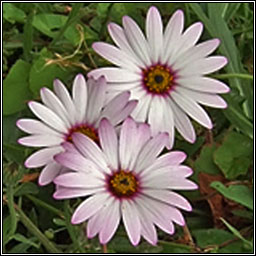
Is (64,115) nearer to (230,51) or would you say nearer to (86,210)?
(86,210)

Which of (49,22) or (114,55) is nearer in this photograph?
(114,55)

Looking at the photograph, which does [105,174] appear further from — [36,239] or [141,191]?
[36,239]

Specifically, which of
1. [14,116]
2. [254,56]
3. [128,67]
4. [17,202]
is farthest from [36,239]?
[254,56]

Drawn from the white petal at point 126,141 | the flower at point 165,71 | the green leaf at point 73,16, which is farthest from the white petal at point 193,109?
the green leaf at point 73,16

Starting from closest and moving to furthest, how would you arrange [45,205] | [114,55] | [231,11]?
[114,55]
[45,205]
[231,11]

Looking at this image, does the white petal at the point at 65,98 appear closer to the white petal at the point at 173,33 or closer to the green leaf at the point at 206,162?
the white petal at the point at 173,33

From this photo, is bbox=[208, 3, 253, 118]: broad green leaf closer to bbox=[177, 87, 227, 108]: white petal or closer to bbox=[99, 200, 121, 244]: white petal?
bbox=[177, 87, 227, 108]: white petal

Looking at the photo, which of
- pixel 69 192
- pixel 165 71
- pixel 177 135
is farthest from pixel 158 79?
pixel 69 192

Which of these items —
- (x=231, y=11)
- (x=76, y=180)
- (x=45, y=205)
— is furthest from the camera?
(x=231, y=11)
